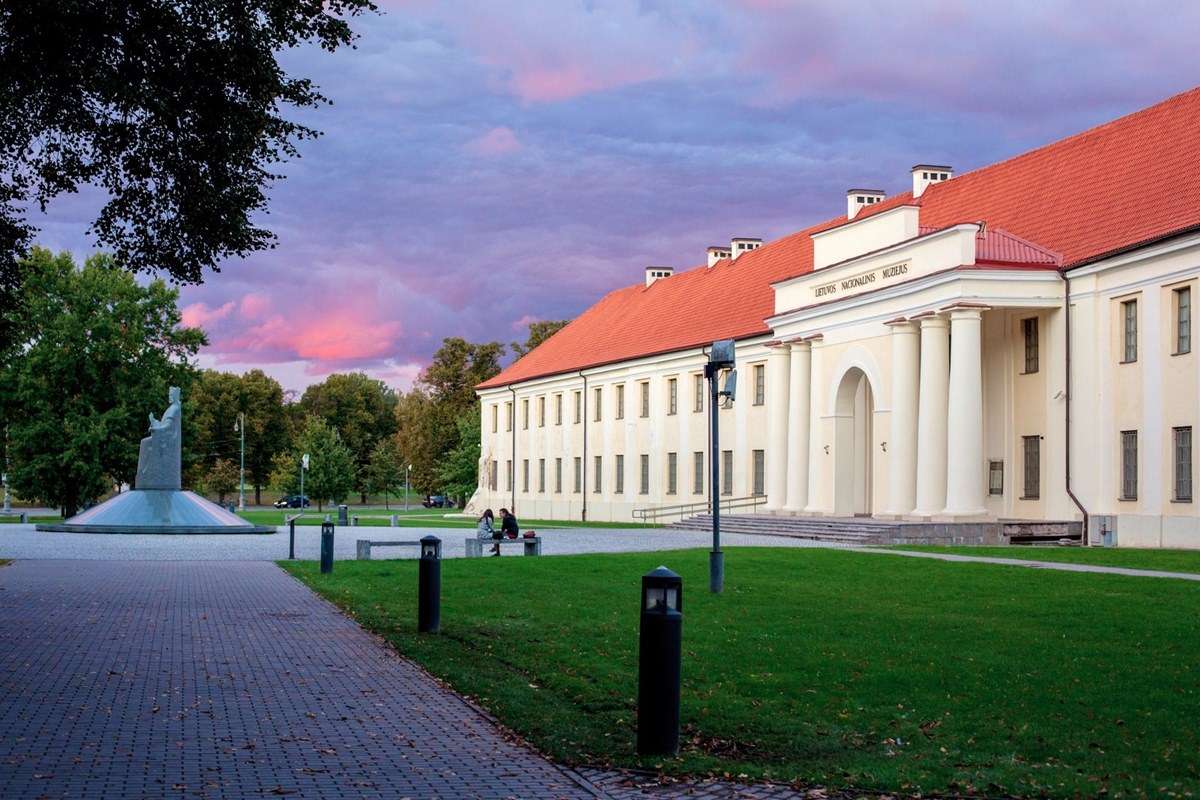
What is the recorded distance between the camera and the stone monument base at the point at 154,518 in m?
44.1

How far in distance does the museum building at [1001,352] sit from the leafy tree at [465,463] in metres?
43.6

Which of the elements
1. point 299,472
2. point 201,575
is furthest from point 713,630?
point 299,472

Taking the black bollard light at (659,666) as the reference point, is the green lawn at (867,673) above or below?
below

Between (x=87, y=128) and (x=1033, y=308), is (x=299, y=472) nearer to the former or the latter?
(x=1033, y=308)

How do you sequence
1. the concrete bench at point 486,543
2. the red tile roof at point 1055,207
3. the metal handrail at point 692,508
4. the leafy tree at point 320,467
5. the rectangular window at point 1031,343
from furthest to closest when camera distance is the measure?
the leafy tree at point 320,467 → the metal handrail at point 692,508 → the rectangular window at point 1031,343 → the red tile roof at point 1055,207 → the concrete bench at point 486,543

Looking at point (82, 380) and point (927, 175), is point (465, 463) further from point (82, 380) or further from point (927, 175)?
point (927, 175)

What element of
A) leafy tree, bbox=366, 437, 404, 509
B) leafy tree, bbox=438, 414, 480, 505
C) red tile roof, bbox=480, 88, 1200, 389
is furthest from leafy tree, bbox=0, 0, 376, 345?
leafy tree, bbox=366, 437, 404, 509

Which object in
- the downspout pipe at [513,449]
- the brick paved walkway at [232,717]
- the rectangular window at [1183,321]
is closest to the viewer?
the brick paved walkway at [232,717]

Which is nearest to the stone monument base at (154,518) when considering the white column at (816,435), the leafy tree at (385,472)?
the white column at (816,435)

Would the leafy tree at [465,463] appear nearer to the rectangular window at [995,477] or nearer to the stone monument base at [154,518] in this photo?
the stone monument base at [154,518]

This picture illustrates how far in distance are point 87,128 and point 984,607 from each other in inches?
485

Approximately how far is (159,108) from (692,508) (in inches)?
1790

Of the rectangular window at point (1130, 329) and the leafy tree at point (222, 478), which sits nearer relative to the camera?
the rectangular window at point (1130, 329)

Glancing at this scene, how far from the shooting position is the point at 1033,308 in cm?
3938
